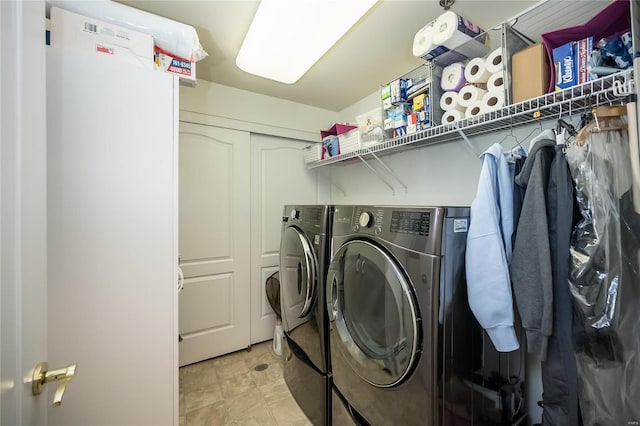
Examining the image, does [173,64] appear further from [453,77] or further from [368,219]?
[453,77]

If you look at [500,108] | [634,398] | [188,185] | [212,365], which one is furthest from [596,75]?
[212,365]

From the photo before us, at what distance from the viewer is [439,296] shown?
88 centimetres

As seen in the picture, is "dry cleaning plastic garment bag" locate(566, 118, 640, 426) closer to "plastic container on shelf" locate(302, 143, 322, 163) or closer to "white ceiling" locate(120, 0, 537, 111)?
"white ceiling" locate(120, 0, 537, 111)

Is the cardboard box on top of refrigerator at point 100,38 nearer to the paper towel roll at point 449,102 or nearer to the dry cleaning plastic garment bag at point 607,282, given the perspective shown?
the paper towel roll at point 449,102

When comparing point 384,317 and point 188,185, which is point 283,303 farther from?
point 188,185

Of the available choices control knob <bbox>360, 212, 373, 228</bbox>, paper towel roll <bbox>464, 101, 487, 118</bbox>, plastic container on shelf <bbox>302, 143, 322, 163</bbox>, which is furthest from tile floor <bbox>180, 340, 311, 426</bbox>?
paper towel roll <bbox>464, 101, 487, 118</bbox>

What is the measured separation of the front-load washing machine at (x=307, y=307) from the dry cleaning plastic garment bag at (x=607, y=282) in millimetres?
1010

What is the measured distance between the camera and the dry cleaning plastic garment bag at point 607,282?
0.73 m

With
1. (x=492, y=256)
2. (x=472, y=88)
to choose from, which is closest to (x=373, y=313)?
(x=492, y=256)

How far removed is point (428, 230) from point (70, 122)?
1.39m

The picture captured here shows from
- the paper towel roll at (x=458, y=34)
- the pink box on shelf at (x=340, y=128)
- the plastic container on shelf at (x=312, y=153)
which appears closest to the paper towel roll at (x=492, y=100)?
the paper towel roll at (x=458, y=34)

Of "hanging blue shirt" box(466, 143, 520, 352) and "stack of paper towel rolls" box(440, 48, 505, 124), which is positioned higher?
"stack of paper towel rolls" box(440, 48, 505, 124)

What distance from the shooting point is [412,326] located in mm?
929

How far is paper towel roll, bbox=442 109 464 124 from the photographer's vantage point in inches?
49.3
